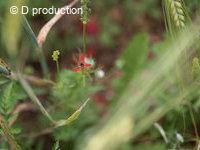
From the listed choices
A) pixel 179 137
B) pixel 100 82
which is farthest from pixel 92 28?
pixel 179 137

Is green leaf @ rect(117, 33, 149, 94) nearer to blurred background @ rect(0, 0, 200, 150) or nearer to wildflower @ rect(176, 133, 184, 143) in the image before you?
blurred background @ rect(0, 0, 200, 150)

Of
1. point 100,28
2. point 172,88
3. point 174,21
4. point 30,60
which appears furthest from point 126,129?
point 100,28

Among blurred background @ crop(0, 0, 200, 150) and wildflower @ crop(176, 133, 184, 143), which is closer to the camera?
blurred background @ crop(0, 0, 200, 150)

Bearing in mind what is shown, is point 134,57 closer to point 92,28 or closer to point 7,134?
point 7,134

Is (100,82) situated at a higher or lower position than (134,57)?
lower

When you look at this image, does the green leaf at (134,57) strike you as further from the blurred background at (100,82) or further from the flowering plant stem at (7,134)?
the flowering plant stem at (7,134)

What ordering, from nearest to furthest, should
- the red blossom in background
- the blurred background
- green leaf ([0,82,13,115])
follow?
the blurred background
green leaf ([0,82,13,115])
the red blossom in background

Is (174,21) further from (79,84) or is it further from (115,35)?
(115,35)

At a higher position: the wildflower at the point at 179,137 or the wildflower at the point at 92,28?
the wildflower at the point at 92,28

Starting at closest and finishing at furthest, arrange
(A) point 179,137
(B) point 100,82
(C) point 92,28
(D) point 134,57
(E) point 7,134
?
(E) point 7,134
(A) point 179,137
(D) point 134,57
(B) point 100,82
(C) point 92,28

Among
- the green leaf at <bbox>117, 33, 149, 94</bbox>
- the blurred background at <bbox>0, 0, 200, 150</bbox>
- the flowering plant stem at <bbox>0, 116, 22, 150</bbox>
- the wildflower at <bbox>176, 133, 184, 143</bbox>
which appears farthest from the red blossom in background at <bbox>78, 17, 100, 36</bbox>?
the flowering plant stem at <bbox>0, 116, 22, 150</bbox>

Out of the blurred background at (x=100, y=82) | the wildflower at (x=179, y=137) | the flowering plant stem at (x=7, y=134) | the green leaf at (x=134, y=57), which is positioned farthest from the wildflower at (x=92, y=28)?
the flowering plant stem at (x=7, y=134)
